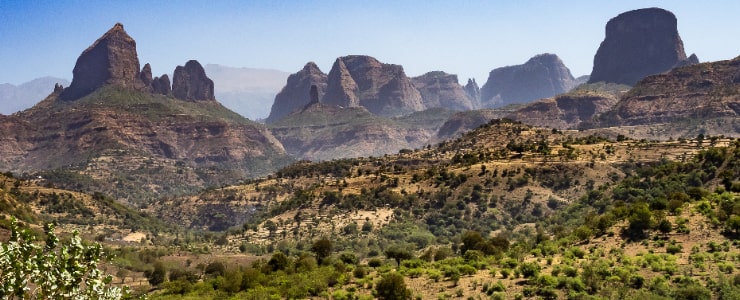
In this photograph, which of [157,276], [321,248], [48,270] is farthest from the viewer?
[157,276]

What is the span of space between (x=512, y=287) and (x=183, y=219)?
140486 mm

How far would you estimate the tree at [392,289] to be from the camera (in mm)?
34031

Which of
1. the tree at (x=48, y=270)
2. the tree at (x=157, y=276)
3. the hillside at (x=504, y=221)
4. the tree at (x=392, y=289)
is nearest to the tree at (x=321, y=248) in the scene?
the hillside at (x=504, y=221)

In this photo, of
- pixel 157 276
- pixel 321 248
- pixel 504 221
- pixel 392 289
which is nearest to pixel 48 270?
pixel 392 289

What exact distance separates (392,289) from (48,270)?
25520 mm

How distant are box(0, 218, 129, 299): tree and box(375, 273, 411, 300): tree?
78.5 ft

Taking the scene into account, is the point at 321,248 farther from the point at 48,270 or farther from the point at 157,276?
the point at 48,270

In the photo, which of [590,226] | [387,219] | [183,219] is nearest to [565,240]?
[590,226]

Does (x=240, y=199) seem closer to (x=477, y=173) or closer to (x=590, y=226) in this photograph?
(x=477, y=173)

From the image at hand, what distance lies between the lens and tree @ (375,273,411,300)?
112 ft

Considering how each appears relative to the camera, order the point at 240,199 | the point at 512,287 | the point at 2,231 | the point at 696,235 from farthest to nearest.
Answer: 1. the point at 240,199
2. the point at 2,231
3. the point at 696,235
4. the point at 512,287

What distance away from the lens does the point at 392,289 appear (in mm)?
34594

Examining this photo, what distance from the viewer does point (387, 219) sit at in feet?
317

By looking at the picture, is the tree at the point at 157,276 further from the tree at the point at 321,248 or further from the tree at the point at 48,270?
the tree at the point at 48,270
